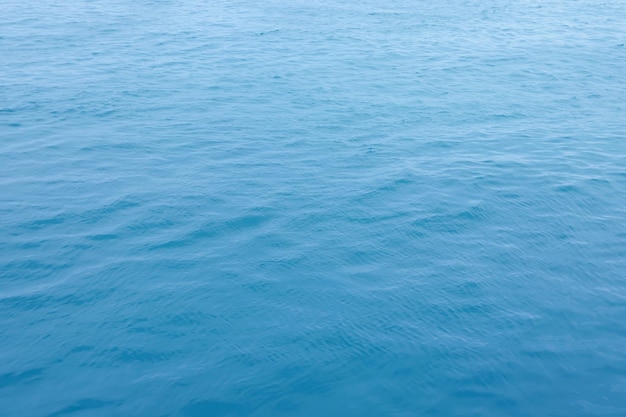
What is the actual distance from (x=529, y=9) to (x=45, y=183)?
78.9ft

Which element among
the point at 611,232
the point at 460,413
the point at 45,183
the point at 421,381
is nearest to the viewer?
the point at 460,413

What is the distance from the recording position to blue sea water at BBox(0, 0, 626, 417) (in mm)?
8305

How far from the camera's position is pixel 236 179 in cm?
1312

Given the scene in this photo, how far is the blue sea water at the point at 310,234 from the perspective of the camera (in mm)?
8305

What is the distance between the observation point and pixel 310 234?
11.4 meters

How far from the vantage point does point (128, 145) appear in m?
14.4

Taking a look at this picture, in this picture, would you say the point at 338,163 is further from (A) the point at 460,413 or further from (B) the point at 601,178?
(A) the point at 460,413

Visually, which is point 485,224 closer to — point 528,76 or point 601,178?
point 601,178

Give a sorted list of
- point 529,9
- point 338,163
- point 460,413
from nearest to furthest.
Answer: point 460,413 < point 338,163 < point 529,9

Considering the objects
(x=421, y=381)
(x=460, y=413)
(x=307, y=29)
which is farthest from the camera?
(x=307, y=29)

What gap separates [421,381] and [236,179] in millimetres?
6570

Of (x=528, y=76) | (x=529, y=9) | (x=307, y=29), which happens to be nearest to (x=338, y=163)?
(x=528, y=76)

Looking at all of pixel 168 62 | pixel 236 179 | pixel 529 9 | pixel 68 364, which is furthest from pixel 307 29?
pixel 68 364

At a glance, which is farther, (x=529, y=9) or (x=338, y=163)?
(x=529, y=9)
